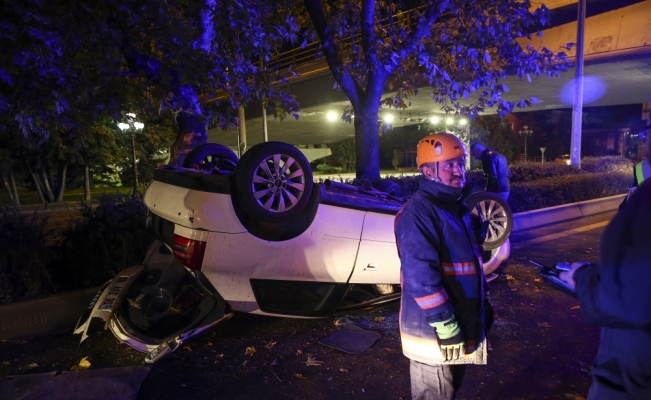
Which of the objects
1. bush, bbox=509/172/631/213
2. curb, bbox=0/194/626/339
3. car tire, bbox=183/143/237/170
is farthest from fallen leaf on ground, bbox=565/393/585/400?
bush, bbox=509/172/631/213

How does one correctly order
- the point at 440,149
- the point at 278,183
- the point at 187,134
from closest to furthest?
the point at 440,149 < the point at 278,183 < the point at 187,134

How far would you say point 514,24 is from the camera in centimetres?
917

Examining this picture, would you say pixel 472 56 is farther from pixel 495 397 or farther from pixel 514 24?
pixel 495 397

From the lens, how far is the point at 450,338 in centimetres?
225

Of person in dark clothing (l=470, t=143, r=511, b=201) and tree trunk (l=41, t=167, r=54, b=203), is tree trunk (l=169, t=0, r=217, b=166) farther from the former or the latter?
tree trunk (l=41, t=167, r=54, b=203)

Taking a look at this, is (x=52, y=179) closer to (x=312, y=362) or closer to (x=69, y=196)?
(x=69, y=196)

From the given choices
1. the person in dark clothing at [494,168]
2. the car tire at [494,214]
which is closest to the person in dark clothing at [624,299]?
the car tire at [494,214]

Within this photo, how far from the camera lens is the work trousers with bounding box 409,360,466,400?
2.38 m

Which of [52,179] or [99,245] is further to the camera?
[52,179]

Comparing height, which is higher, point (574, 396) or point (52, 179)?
point (52, 179)

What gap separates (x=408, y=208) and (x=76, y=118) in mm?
6251

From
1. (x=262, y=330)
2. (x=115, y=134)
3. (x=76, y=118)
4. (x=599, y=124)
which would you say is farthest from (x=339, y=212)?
(x=599, y=124)

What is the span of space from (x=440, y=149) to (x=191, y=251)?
7.07 feet

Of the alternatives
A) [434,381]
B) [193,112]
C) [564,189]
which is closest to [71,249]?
[193,112]
